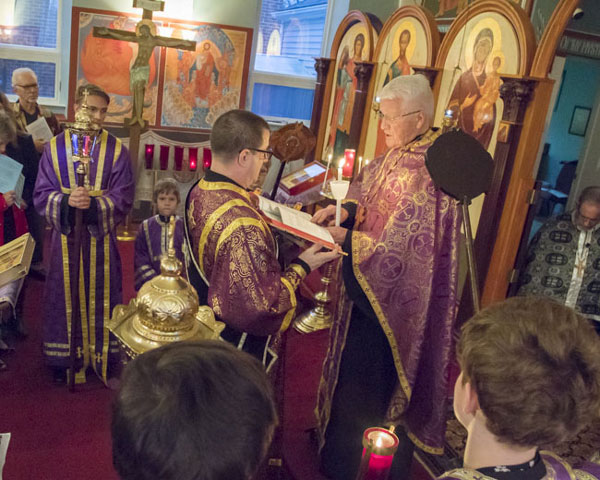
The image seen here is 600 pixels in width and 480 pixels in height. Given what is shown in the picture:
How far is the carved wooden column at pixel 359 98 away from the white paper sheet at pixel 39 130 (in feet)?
11.0

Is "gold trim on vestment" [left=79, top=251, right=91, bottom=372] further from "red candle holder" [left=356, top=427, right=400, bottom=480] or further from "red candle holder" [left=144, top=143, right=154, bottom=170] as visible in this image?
"red candle holder" [left=144, top=143, right=154, bottom=170]

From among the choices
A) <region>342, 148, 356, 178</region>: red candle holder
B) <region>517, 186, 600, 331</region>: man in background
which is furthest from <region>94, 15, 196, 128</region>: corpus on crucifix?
<region>517, 186, 600, 331</region>: man in background

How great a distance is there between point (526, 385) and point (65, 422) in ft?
10.3

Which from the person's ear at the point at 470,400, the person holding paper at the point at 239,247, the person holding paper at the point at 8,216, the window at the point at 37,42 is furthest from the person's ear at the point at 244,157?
the window at the point at 37,42

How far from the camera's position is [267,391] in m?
1.07

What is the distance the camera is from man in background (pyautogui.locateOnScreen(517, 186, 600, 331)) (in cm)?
475

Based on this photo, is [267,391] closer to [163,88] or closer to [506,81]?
[506,81]

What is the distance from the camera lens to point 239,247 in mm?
2361

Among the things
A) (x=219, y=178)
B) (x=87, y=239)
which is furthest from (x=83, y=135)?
(x=219, y=178)

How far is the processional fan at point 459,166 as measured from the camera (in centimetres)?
231

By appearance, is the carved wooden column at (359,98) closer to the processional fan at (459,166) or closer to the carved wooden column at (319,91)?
the carved wooden column at (319,91)

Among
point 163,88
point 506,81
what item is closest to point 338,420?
point 506,81

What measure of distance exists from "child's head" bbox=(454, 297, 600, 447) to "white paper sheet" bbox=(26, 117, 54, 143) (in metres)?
5.05

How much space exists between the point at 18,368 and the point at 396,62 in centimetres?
466
